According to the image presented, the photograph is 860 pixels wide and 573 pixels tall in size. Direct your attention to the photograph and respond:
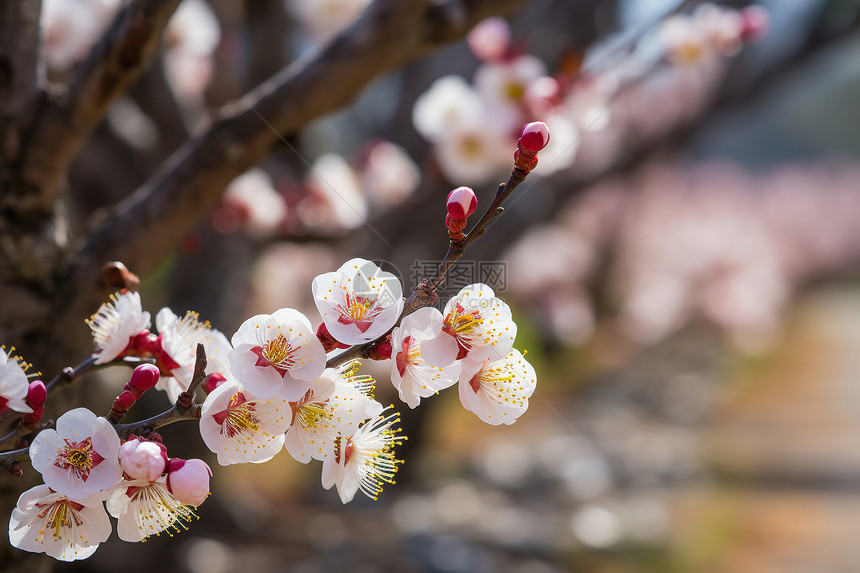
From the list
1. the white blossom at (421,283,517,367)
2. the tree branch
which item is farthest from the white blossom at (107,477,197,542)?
the tree branch

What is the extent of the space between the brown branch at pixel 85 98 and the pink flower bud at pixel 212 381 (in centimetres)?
48

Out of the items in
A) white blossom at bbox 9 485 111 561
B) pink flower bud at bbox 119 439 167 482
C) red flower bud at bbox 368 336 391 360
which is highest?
red flower bud at bbox 368 336 391 360

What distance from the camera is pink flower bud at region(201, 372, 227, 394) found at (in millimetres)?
504

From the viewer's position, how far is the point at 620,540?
2.26m

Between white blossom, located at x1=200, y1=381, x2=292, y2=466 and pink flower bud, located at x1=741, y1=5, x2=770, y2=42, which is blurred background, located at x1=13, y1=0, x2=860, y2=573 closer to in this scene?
pink flower bud, located at x1=741, y1=5, x2=770, y2=42

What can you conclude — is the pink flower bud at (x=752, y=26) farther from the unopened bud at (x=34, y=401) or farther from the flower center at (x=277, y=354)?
the unopened bud at (x=34, y=401)

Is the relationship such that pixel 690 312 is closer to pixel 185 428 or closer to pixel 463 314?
pixel 185 428

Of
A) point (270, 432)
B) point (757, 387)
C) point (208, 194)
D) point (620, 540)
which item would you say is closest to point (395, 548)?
point (620, 540)

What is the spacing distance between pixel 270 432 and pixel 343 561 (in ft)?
5.68

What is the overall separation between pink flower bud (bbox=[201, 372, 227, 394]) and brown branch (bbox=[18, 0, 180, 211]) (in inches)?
18.8

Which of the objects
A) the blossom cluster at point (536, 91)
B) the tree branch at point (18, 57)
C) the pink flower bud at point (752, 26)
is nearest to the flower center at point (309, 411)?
the tree branch at point (18, 57)

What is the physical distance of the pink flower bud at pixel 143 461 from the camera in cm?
43

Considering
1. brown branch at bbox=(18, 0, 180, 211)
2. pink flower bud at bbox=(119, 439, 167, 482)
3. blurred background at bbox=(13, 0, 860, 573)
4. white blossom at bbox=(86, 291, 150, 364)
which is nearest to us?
pink flower bud at bbox=(119, 439, 167, 482)

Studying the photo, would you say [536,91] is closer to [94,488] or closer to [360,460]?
[360,460]
